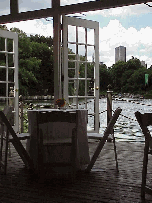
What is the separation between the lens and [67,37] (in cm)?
573

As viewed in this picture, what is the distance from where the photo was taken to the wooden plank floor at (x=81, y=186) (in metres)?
2.54

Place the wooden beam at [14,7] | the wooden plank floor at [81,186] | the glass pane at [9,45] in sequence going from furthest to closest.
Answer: the glass pane at [9,45], the wooden beam at [14,7], the wooden plank floor at [81,186]

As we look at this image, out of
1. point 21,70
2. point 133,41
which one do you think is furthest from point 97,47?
point 133,41

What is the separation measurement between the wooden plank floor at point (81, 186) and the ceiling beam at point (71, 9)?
2767 mm

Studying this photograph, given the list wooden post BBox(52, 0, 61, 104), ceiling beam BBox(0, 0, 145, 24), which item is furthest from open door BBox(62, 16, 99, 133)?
ceiling beam BBox(0, 0, 145, 24)

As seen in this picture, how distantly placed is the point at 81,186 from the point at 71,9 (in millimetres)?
3657

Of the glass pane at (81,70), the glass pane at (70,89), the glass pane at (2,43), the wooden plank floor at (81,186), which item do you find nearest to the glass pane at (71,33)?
the glass pane at (81,70)

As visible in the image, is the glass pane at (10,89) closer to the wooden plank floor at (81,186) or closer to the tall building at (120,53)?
the wooden plank floor at (81,186)

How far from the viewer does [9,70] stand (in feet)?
20.3

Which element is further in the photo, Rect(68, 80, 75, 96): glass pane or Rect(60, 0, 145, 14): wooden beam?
Rect(68, 80, 75, 96): glass pane

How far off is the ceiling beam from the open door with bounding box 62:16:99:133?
0.21 meters

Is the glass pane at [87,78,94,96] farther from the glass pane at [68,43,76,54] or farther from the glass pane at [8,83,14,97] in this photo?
the glass pane at [8,83,14,97]

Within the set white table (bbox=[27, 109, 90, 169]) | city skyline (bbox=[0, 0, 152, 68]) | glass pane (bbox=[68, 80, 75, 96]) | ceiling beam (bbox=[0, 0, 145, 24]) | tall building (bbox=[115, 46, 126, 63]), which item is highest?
city skyline (bbox=[0, 0, 152, 68])

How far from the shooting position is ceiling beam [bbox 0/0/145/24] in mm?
5173
